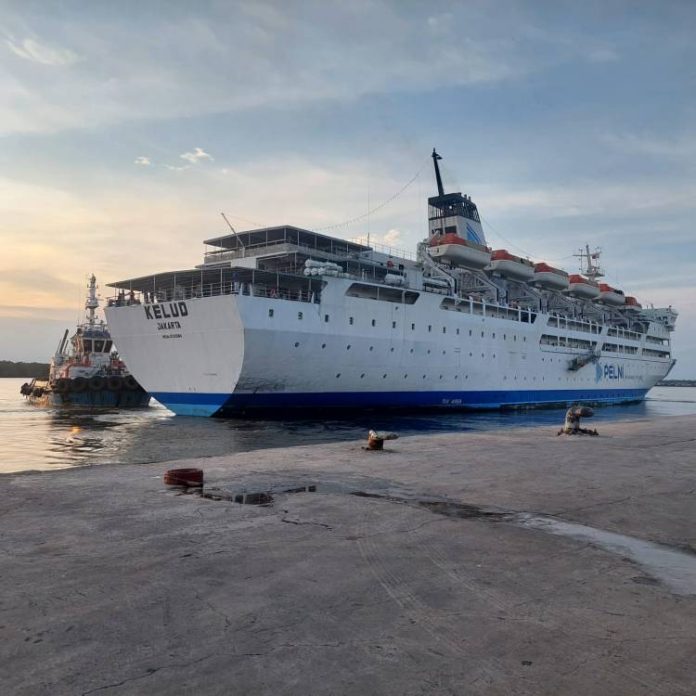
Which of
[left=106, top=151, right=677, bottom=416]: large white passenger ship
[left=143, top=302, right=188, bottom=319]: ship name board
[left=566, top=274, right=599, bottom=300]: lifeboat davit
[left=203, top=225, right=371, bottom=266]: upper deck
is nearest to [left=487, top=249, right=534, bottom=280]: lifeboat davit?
[left=106, top=151, right=677, bottom=416]: large white passenger ship

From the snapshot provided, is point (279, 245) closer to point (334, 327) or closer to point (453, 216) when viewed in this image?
point (334, 327)

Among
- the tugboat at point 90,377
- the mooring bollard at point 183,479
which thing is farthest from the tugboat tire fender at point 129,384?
the mooring bollard at point 183,479

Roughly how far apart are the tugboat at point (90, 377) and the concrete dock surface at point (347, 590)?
43761 millimetres

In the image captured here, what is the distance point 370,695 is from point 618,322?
2666 inches

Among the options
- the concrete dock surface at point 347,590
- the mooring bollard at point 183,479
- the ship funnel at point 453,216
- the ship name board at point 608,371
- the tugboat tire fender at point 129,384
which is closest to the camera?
the concrete dock surface at point 347,590

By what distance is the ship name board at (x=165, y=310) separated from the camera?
29100 millimetres

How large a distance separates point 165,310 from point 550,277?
109ft

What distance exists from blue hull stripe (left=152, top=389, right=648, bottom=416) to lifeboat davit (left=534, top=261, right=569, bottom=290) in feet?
31.7

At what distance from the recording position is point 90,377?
51469 millimetres

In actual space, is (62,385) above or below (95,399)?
above

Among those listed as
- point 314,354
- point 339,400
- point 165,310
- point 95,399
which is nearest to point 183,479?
point 314,354

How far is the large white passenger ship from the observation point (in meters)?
28.5

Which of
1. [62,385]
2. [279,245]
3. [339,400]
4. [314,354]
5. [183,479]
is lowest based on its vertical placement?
[183,479]

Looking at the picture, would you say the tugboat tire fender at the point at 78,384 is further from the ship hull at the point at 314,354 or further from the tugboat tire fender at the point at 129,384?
Result: the ship hull at the point at 314,354
